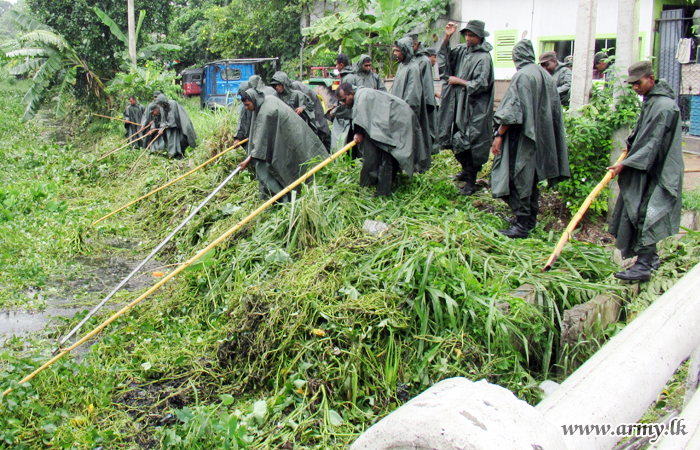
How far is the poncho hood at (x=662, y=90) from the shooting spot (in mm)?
4027

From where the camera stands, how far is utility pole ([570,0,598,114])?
525 centimetres

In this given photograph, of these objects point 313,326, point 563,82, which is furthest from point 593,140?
point 313,326

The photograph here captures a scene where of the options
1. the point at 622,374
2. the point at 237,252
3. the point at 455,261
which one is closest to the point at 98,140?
the point at 237,252

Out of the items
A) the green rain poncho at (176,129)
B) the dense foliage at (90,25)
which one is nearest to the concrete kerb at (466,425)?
the green rain poncho at (176,129)

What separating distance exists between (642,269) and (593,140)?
4.99 feet

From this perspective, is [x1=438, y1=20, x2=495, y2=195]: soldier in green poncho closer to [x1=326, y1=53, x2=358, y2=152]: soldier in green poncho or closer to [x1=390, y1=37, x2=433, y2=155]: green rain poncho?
[x1=390, y1=37, x2=433, y2=155]: green rain poncho

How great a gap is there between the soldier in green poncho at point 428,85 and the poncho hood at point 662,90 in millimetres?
2488

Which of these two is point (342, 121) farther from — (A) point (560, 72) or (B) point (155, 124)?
(B) point (155, 124)

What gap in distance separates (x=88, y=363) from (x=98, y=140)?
12.1m

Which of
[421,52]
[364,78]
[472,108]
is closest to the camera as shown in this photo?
[472,108]

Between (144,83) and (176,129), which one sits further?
(144,83)

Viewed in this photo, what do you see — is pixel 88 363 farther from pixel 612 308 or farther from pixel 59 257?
pixel 612 308

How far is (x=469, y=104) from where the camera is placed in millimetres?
5918

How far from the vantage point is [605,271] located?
165 inches
